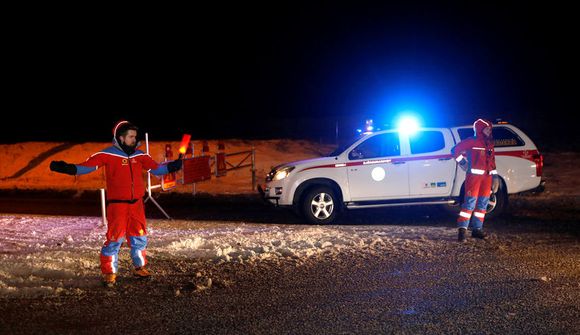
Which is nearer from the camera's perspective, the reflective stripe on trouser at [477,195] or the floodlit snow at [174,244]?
the floodlit snow at [174,244]

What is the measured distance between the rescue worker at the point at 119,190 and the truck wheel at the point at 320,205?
5.17m

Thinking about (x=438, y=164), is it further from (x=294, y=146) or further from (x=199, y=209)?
(x=294, y=146)

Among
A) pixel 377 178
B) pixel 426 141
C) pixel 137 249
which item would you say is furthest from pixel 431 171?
pixel 137 249

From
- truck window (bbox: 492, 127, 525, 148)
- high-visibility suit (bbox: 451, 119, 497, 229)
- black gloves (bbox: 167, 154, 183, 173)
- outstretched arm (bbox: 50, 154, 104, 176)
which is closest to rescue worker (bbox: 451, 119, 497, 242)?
high-visibility suit (bbox: 451, 119, 497, 229)

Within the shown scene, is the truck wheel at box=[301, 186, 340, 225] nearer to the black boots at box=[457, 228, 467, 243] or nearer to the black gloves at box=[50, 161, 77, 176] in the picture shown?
the black boots at box=[457, 228, 467, 243]

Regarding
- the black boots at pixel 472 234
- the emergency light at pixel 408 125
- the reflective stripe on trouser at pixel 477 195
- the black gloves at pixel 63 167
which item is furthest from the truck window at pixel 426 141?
the black gloves at pixel 63 167

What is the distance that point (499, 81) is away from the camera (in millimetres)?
57562

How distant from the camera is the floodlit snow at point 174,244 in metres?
7.58

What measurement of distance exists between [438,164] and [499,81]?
4868 cm

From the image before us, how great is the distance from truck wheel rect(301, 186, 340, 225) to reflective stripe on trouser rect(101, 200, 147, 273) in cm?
512

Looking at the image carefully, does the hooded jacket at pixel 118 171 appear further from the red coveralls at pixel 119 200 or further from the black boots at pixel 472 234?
the black boots at pixel 472 234

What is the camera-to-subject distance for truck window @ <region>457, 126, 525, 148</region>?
1252 cm

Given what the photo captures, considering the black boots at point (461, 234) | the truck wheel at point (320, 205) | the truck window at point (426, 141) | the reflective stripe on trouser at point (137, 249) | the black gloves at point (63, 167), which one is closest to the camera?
the black gloves at point (63, 167)

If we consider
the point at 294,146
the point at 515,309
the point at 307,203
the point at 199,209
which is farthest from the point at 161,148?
the point at 515,309
